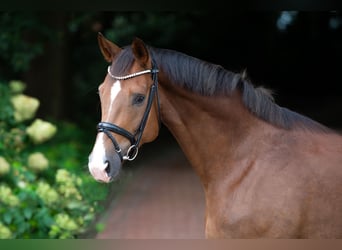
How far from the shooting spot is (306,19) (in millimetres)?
11016

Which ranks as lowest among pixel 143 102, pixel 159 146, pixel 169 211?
pixel 159 146

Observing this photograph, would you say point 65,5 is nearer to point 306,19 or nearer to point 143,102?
point 143,102

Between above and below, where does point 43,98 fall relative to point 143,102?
below

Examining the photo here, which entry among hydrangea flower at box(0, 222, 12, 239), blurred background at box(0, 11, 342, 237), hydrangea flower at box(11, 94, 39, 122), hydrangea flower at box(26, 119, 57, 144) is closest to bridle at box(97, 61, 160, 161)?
hydrangea flower at box(0, 222, 12, 239)

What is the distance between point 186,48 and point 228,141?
752cm

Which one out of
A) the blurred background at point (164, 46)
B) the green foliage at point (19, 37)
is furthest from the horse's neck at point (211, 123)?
the green foliage at point (19, 37)

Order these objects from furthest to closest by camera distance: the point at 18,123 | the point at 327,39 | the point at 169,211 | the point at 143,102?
the point at 327,39 < the point at 169,211 < the point at 18,123 < the point at 143,102

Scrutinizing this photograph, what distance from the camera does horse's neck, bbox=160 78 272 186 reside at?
2.82 metres

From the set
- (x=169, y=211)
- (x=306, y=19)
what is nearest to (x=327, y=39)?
(x=306, y=19)

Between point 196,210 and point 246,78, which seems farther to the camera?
point 196,210

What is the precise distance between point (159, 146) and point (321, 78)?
4331 mm

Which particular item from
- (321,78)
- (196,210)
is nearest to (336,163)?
(196,210)

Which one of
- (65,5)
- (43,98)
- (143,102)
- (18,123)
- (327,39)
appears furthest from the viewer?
(327,39)

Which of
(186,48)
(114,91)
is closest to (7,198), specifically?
(114,91)
